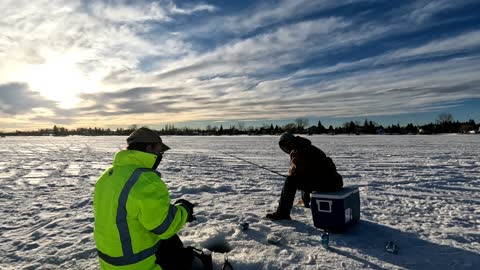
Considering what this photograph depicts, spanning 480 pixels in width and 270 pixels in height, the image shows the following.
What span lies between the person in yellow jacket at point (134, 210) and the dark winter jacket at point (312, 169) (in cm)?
283

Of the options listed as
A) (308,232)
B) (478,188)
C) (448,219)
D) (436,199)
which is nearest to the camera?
(308,232)

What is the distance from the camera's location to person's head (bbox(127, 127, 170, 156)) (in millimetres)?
2611

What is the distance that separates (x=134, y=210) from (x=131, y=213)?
0.04 metres

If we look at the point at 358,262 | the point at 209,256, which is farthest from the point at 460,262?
the point at 209,256

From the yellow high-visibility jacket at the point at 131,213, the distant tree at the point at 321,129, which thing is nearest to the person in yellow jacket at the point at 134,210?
the yellow high-visibility jacket at the point at 131,213

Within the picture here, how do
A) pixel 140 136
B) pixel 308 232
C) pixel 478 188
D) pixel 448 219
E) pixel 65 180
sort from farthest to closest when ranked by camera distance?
pixel 65 180
pixel 478 188
pixel 448 219
pixel 308 232
pixel 140 136

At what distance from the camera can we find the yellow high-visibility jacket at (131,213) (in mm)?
2322

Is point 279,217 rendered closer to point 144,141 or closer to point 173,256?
point 173,256

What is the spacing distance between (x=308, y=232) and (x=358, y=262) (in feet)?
3.49

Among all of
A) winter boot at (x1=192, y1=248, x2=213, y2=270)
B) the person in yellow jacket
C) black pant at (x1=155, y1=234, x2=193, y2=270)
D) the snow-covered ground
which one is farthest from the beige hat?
the snow-covered ground

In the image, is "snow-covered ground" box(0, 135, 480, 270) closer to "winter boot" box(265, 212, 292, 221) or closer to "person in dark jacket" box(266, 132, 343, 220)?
"winter boot" box(265, 212, 292, 221)

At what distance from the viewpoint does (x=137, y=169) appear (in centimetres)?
238

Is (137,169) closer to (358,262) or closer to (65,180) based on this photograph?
(358,262)

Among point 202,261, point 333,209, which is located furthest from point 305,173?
point 202,261
